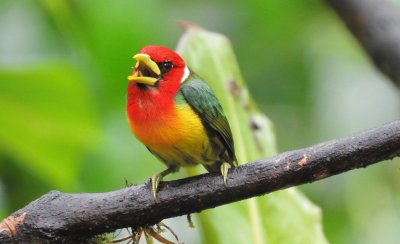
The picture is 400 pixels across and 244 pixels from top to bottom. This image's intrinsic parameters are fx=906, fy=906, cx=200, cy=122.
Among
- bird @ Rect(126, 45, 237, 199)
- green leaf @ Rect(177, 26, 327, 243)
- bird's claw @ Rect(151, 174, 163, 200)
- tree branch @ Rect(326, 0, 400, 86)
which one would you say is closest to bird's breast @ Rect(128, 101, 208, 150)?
bird @ Rect(126, 45, 237, 199)

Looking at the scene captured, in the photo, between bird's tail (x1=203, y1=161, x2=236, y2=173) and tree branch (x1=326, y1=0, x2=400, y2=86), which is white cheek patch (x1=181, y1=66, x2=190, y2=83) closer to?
bird's tail (x1=203, y1=161, x2=236, y2=173)

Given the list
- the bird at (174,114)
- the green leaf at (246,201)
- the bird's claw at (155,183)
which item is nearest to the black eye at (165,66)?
the bird at (174,114)

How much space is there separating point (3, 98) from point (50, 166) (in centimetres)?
32

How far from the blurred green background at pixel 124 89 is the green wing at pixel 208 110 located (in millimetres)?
738

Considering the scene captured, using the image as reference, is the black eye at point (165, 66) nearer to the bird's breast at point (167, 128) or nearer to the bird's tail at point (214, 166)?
the bird's breast at point (167, 128)

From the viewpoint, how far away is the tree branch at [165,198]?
2.22m

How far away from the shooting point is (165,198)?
7.63ft

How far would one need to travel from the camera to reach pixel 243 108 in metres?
3.23

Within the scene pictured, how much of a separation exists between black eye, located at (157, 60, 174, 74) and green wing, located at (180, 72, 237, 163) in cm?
7

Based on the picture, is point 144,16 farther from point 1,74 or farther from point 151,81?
point 151,81

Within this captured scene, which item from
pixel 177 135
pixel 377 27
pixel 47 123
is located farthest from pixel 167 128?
pixel 377 27

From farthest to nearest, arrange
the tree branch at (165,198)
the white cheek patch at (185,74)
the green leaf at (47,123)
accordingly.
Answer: the green leaf at (47,123), the white cheek patch at (185,74), the tree branch at (165,198)

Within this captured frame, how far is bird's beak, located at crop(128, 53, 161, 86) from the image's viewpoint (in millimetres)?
2547

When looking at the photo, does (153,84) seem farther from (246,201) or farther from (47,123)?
(47,123)
